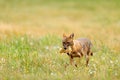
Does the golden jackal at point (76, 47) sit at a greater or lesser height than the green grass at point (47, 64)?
greater

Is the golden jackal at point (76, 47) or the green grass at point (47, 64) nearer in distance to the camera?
the green grass at point (47, 64)

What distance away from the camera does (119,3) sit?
120 ft

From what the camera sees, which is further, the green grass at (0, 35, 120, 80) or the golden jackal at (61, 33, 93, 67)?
the golden jackal at (61, 33, 93, 67)

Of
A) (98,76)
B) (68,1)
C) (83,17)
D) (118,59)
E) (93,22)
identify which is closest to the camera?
(98,76)

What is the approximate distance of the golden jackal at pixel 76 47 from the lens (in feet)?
34.0

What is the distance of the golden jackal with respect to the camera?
10.4 m

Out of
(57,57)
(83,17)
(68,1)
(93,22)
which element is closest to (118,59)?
(57,57)

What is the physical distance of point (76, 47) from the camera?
10.7 m

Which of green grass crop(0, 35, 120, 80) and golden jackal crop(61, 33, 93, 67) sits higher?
golden jackal crop(61, 33, 93, 67)

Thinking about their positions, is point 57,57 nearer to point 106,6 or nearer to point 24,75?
point 24,75

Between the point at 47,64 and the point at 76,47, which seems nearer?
the point at 76,47

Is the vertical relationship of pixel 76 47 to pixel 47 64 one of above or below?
above

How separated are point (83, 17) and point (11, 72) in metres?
21.7

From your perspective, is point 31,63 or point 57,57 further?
point 57,57
